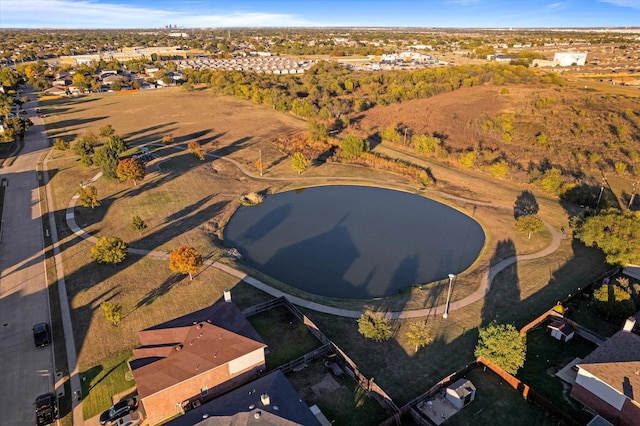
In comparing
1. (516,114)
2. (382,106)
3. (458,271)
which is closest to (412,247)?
(458,271)

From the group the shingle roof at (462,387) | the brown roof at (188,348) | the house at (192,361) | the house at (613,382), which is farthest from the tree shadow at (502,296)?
the brown roof at (188,348)

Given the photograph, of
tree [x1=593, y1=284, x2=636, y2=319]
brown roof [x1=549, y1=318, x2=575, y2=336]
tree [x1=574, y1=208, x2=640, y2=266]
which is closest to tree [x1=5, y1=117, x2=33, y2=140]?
brown roof [x1=549, y1=318, x2=575, y2=336]

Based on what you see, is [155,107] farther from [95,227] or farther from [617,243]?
[617,243]

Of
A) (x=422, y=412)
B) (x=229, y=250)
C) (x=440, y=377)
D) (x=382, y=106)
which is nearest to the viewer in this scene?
(x=422, y=412)

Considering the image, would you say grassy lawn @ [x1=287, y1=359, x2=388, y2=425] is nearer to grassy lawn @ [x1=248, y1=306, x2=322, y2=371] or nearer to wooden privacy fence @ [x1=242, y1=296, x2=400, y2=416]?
wooden privacy fence @ [x1=242, y1=296, x2=400, y2=416]

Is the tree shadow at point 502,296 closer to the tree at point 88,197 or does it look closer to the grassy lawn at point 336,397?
the grassy lawn at point 336,397

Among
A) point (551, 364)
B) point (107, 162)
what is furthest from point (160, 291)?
point (551, 364)

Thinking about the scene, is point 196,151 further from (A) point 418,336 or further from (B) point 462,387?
(B) point 462,387
